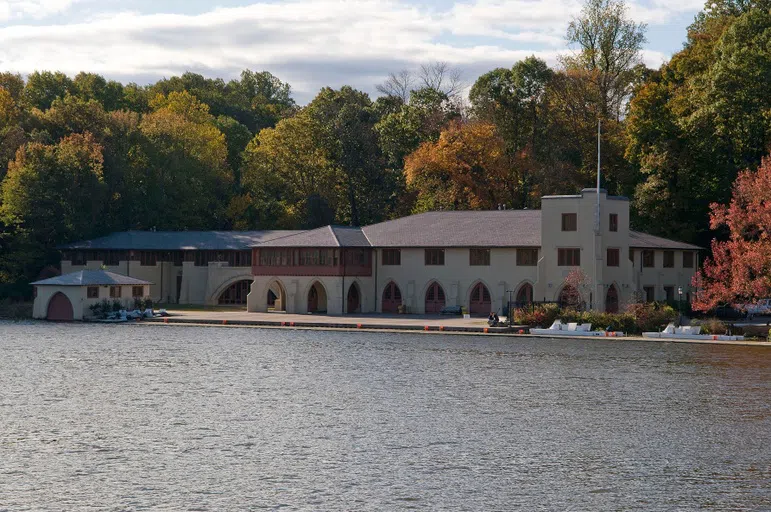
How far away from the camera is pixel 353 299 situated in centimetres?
9788

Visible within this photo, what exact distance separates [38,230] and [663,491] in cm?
8646


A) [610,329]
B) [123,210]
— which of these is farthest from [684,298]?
[123,210]

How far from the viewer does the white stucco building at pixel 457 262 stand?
3381 inches

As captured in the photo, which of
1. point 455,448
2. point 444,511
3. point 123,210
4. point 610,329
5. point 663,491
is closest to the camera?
point 444,511

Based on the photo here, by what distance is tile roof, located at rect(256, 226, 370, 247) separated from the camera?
94.9 m

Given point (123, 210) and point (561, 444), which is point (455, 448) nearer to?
point (561, 444)

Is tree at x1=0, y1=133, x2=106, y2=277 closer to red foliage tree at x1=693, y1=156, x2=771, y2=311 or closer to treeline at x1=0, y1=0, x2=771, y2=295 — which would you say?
treeline at x1=0, y1=0, x2=771, y2=295

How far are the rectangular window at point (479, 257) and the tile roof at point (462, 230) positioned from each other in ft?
2.71

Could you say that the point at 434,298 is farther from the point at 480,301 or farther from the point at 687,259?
the point at 687,259

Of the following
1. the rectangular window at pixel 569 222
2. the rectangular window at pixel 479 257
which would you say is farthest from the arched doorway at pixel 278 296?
the rectangular window at pixel 569 222

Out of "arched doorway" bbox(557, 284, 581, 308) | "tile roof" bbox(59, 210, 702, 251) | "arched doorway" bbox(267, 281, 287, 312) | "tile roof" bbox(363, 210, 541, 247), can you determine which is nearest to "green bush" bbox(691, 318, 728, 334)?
"arched doorway" bbox(557, 284, 581, 308)

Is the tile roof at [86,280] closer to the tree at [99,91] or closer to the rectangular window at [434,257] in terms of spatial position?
the rectangular window at [434,257]

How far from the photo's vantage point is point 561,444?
3775 cm

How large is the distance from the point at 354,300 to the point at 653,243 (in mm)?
25020
